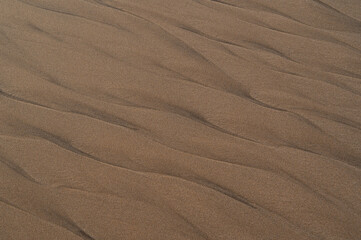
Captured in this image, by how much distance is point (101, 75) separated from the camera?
2168mm

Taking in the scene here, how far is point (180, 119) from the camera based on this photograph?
196 cm

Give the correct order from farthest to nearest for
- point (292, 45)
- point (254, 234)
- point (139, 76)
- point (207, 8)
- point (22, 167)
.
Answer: point (207, 8)
point (292, 45)
point (139, 76)
point (22, 167)
point (254, 234)

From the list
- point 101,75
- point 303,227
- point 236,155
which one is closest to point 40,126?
point 101,75

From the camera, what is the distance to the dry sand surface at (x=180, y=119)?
1.63m

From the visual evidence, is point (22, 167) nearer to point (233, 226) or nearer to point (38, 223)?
point (38, 223)

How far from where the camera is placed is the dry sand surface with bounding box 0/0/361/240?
163 cm

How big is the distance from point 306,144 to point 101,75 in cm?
92

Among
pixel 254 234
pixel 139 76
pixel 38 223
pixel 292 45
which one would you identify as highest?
pixel 292 45

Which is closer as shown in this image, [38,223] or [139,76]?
[38,223]

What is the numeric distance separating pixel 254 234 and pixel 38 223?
0.70 meters

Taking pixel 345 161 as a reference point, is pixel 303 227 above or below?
below

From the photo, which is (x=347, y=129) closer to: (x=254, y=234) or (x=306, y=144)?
(x=306, y=144)

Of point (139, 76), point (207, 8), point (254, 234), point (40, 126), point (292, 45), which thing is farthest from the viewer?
point (207, 8)

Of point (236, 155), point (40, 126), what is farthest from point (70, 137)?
point (236, 155)
